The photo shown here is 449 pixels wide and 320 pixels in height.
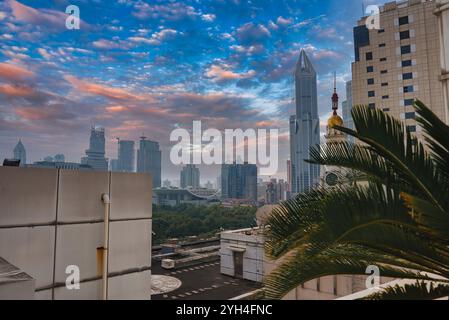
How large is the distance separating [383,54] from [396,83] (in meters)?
4.69

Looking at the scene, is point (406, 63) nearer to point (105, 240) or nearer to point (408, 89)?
point (408, 89)

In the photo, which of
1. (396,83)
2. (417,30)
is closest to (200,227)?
(396,83)

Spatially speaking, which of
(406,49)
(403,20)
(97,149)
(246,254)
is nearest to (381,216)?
(246,254)

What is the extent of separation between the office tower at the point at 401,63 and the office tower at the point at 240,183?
67.1 metres

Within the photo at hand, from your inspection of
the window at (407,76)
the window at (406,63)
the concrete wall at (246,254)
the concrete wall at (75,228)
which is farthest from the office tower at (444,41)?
the window at (406,63)

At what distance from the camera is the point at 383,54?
47750 millimetres

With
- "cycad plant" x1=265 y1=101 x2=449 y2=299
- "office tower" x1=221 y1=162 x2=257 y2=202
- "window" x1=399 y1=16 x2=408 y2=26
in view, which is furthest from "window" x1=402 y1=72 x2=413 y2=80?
"office tower" x1=221 y1=162 x2=257 y2=202

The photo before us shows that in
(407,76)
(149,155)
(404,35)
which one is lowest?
(149,155)

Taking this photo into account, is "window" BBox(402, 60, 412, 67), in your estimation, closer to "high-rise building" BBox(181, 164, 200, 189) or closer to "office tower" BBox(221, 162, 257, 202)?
"office tower" BBox(221, 162, 257, 202)

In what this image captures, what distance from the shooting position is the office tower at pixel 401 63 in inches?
1735

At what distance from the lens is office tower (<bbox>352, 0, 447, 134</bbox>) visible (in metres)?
44.1

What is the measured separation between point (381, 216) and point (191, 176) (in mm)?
114359

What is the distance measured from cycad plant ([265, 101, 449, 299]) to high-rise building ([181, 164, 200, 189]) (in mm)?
108896

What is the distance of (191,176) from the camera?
384 feet
